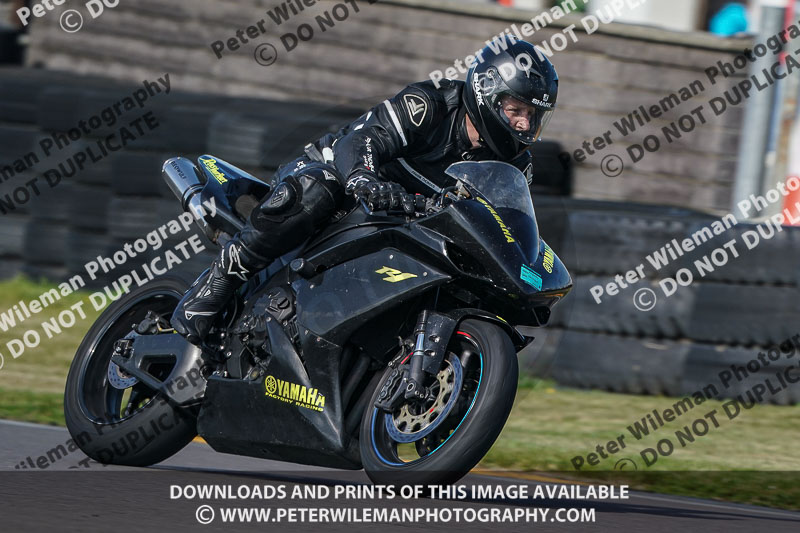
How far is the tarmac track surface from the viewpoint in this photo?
384 centimetres

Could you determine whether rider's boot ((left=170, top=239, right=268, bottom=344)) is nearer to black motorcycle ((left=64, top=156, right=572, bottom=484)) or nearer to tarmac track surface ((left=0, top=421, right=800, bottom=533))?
black motorcycle ((left=64, top=156, right=572, bottom=484))

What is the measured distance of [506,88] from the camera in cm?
459

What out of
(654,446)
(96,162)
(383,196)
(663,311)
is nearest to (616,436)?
(654,446)

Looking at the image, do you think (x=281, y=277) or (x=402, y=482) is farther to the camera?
(x=281, y=277)

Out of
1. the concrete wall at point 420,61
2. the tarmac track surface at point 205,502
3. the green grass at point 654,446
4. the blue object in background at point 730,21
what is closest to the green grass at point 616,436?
the green grass at point 654,446

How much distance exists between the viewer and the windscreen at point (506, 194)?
4344 millimetres

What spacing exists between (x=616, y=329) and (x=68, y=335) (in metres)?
4.31

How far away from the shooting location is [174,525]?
379 cm

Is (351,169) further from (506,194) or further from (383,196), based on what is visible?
(506,194)

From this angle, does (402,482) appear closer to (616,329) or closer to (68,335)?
(616,329)

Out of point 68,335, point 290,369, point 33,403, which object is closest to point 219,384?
point 290,369

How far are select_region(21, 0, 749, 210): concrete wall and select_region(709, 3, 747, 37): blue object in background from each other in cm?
136

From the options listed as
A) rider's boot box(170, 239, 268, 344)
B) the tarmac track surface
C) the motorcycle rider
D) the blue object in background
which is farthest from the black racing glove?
the blue object in background

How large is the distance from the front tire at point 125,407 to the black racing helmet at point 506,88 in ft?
5.31
